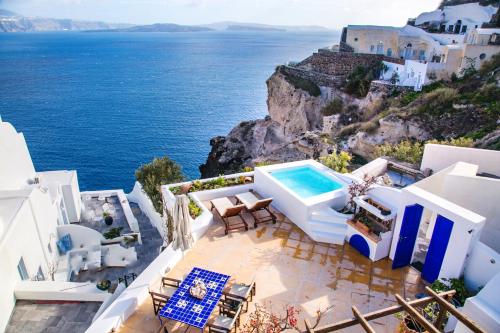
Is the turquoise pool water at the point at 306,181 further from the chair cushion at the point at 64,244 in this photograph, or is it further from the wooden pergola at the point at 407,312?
the chair cushion at the point at 64,244

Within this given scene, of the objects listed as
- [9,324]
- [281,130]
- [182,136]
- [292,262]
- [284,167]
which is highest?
[284,167]

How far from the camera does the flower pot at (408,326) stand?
550cm

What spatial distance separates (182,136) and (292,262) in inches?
1946

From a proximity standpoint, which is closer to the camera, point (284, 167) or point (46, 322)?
point (46, 322)

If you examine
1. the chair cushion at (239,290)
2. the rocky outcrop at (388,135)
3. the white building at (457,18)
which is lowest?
the rocky outcrop at (388,135)

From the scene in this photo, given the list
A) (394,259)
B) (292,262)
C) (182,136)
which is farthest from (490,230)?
(182,136)

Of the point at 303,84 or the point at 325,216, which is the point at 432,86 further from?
the point at 325,216

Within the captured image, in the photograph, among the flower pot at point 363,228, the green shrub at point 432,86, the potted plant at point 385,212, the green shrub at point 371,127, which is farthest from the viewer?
the green shrub at point 432,86

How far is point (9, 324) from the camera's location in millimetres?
10117

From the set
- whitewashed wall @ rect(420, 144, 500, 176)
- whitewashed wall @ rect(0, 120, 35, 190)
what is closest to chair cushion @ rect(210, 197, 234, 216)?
A: whitewashed wall @ rect(420, 144, 500, 176)

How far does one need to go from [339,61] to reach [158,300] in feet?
116

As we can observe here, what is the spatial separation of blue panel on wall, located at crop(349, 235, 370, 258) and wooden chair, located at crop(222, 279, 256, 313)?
3036 millimetres

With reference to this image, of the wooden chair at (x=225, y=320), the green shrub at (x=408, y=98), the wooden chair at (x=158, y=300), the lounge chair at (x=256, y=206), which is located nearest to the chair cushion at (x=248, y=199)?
the lounge chair at (x=256, y=206)

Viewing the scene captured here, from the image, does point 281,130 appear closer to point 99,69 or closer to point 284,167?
point 284,167
